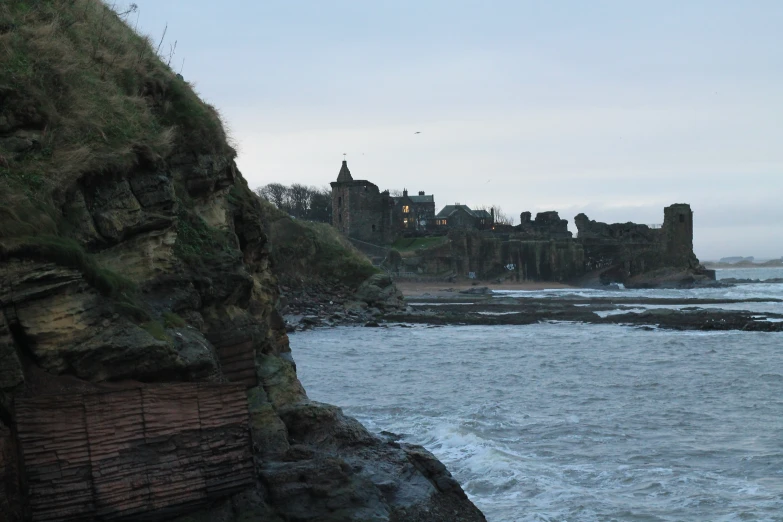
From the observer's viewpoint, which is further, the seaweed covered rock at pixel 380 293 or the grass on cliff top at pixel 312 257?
the grass on cliff top at pixel 312 257

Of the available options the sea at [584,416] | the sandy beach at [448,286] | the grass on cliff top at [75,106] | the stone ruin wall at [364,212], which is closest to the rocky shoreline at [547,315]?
the sea at [584,416]

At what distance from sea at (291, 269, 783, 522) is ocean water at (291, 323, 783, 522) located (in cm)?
4

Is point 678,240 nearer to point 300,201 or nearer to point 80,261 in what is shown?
point 300,201

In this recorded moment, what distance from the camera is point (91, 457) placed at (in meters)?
6.55

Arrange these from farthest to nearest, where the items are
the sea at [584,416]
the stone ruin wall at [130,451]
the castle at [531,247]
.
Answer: the castle at [531,247] → the sea at [584,416] → the stone ruin wall at [130,451]

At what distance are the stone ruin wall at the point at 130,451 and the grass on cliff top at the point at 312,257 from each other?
4506 cm

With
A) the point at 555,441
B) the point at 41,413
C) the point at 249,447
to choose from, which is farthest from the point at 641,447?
the point at 41,413

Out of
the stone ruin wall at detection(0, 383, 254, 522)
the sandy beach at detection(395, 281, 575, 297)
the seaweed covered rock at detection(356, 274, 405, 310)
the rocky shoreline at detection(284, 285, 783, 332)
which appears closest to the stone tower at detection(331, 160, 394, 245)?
the sandy beach at detection(395, 281, 575, 297)

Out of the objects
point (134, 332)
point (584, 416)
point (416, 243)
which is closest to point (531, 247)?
point (416, 243)

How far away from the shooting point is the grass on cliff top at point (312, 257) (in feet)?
174

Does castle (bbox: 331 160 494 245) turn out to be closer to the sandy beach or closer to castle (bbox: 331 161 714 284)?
castle (bbox: 331 161 714 284)

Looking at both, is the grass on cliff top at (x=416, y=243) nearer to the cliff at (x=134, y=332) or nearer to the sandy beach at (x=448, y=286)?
the sandy beach at (x=448, y=286)

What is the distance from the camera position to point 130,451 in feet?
22.2

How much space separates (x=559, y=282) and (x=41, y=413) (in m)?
87.0
